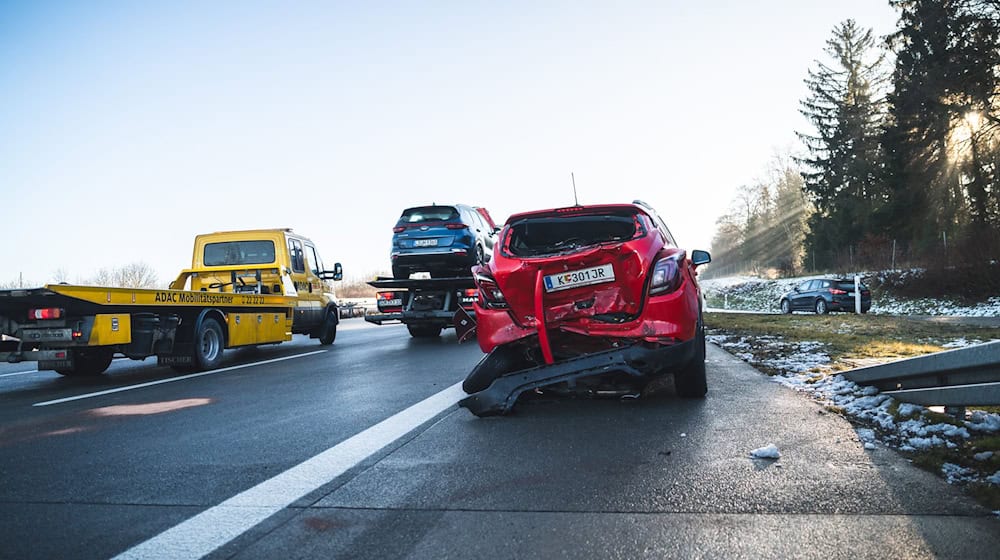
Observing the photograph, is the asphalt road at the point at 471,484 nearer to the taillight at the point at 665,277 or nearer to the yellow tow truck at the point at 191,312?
the taillight at the point at 665,277

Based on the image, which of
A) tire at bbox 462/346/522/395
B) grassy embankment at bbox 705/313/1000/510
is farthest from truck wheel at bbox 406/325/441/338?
tire at bbox 462/346/522/395

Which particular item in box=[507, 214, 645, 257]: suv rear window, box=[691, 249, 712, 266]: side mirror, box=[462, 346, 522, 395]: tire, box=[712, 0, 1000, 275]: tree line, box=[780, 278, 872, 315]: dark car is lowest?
box=[780, 278, 872, 315]: dark car

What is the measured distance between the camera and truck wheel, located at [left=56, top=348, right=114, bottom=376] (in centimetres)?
914

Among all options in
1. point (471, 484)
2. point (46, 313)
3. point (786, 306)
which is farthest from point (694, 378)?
point (786, 306)

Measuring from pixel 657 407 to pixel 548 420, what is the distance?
98 cm

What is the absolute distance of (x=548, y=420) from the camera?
4.80 meters

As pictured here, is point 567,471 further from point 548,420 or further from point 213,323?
point 213,323

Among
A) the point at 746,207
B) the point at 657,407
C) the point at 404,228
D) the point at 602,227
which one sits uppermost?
the point at 746,207

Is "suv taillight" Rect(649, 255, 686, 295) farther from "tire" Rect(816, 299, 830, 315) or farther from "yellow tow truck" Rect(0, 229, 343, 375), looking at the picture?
"tire" Rect(816, 299, 830, 315)

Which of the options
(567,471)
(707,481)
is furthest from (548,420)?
(707,481)

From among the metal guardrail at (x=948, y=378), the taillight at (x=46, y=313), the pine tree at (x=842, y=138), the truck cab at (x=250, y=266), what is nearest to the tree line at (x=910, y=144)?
the pine tree at (x=842, y=138)

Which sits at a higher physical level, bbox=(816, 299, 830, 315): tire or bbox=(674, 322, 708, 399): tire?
bbox=(674, 322, 708, 399): tire

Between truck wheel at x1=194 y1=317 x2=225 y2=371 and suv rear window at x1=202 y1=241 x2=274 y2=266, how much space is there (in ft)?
8.34

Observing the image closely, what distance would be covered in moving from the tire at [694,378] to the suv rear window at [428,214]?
7798mm
